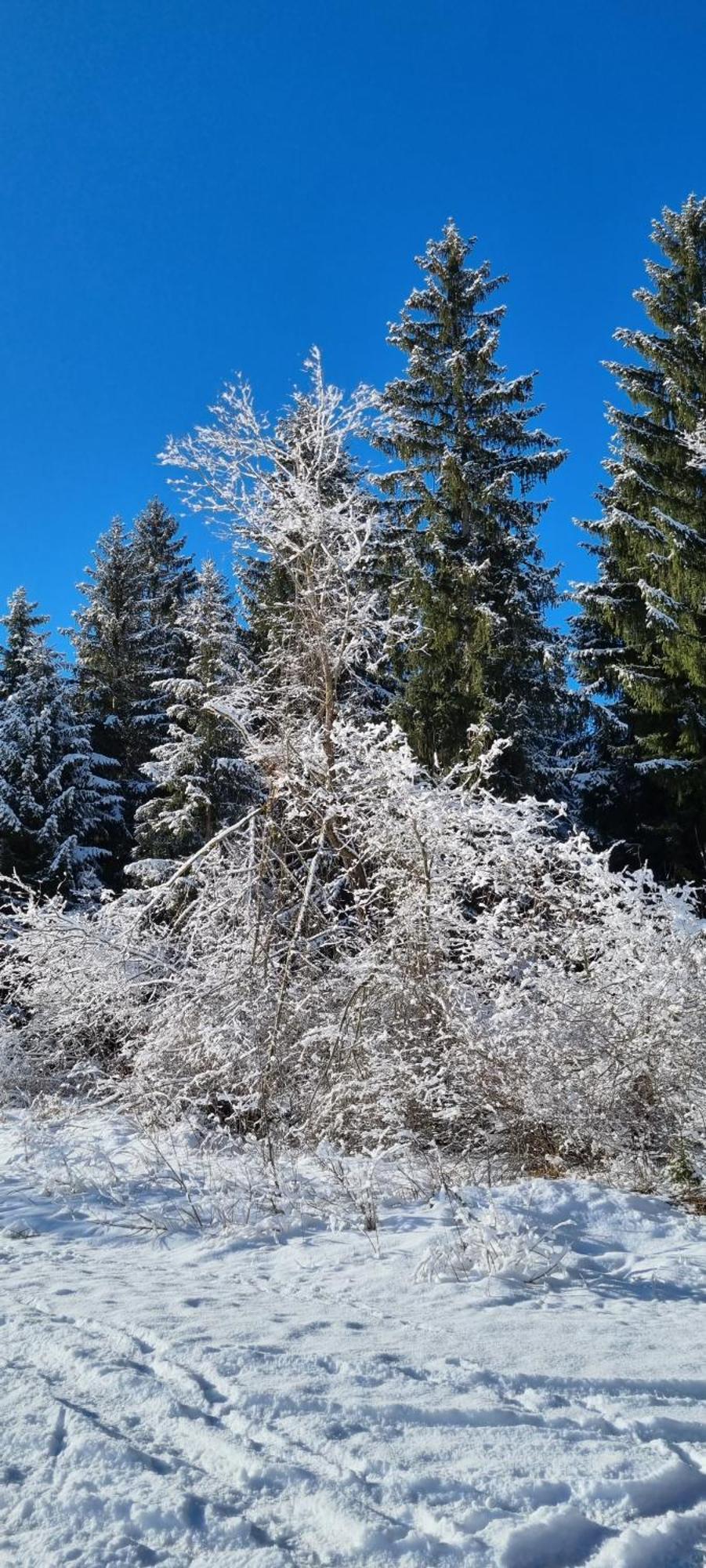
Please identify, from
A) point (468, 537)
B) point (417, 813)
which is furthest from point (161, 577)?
point (417, 813)

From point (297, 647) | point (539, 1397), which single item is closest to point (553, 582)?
point (297, 647)

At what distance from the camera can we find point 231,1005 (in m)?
7.68

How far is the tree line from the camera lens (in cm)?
1619

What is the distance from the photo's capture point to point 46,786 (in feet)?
64.9

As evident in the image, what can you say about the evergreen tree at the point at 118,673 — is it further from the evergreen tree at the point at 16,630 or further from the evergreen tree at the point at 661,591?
the evergreen tree at the point at 661,591

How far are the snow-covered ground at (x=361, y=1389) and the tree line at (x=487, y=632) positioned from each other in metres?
9.76

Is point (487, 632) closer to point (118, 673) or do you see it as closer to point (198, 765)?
point (198, 765)

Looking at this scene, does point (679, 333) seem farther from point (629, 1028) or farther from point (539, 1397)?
point (539, 1397)

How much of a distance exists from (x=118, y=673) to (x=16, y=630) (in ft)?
12.1

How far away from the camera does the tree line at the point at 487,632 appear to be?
16.2 m

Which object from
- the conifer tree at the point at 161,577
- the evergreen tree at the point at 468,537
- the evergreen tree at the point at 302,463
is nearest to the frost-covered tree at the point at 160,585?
the conifer tree at the point at 161,577

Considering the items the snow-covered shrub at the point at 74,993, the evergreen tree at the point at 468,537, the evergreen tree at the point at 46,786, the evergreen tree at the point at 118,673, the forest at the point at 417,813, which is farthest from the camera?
the evergreen tree at the point at 118,673

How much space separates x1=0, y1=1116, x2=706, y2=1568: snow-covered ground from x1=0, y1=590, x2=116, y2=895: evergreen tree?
1504cm

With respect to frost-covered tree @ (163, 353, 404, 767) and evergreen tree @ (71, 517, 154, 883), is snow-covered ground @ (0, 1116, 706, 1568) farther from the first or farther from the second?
evergreen tree @ (71, 517, 154, 883)
